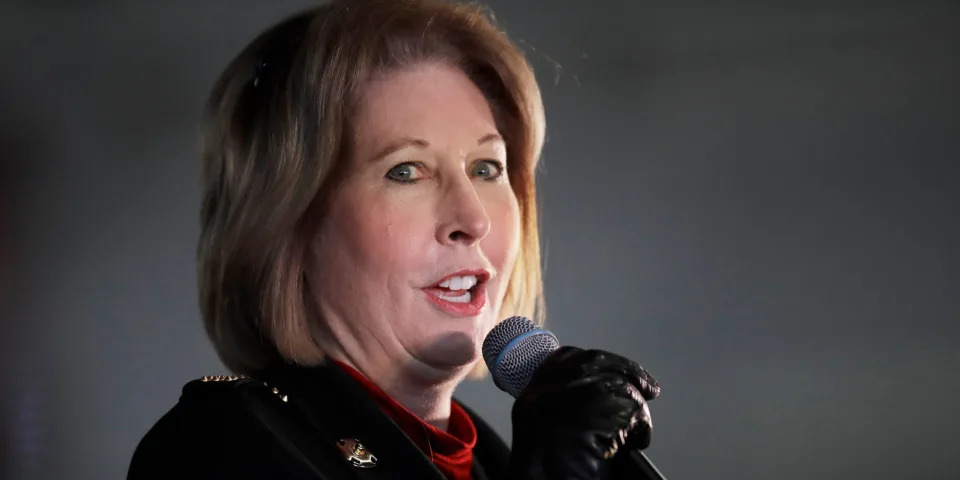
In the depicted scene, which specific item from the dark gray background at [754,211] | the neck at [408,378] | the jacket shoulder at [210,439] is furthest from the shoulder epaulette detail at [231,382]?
the dark gray background at [754,211]

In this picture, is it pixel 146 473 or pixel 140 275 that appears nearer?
pixel 146 473

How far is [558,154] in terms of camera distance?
7.10ft

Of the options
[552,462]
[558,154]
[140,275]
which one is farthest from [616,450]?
[558,154]

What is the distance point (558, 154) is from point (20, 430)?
1.13 m

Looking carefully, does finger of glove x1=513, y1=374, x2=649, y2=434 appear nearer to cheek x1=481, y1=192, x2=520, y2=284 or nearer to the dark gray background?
cheek x1=481, y1=192, x2=520, y2=284

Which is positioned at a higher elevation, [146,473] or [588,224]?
[588,224]

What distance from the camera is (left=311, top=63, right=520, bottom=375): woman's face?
44.4 inches

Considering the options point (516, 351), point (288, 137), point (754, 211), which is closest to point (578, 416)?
point (516, 351)

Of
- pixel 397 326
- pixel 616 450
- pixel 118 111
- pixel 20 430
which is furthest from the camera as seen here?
Answer: pixel 118 111

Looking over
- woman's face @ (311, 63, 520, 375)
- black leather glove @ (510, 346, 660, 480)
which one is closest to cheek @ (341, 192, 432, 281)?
woman's face @ (311, 63, 520, 375)

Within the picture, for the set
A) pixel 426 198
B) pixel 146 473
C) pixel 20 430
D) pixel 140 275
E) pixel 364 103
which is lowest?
pixel 20 430

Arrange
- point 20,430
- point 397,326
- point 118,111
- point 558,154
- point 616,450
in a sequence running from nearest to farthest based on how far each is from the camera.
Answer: point 616,450, point 397,326, point 20,430, point 118,111, point 558,154

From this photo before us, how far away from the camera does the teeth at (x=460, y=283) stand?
1.14 meters

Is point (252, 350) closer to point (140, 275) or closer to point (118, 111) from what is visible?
point (140, 275)
